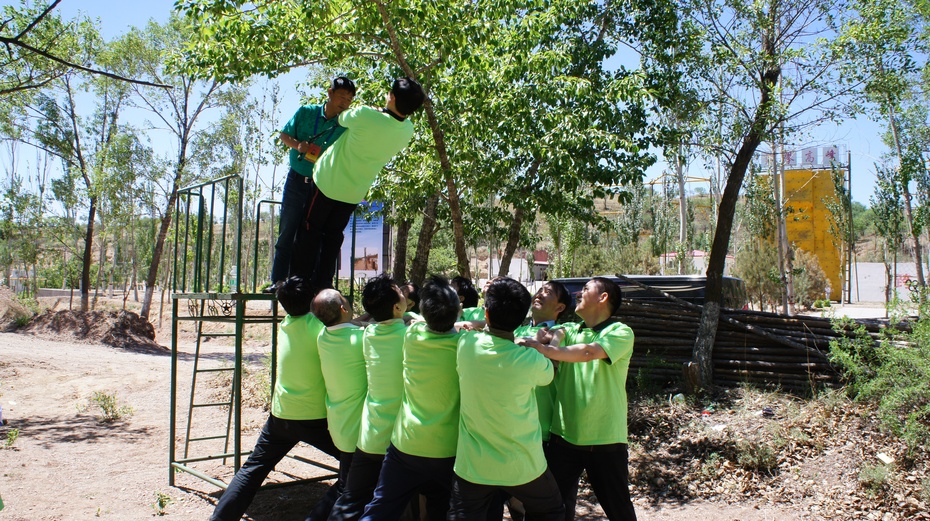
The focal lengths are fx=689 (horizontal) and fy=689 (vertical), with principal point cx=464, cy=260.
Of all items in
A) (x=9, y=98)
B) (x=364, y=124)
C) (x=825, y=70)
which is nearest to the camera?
(x=364, y=124)

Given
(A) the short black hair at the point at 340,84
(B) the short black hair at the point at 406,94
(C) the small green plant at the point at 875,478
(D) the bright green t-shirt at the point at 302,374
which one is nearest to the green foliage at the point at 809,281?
(C) the small green plant at the point at 875,478

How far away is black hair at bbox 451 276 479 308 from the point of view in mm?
5156

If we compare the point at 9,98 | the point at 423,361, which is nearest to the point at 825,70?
the point at 423,361

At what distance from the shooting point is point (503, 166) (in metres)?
7.51

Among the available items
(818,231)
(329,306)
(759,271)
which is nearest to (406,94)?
Answer: (329,306)

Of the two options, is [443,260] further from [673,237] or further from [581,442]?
A: [581,442]

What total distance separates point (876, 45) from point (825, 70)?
63 cm

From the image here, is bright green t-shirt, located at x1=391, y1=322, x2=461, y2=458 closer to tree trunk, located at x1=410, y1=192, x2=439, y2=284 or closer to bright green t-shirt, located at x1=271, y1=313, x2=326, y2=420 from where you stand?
bright green t-shirt, located at x1=271, y1=313, x2=326, y2=420

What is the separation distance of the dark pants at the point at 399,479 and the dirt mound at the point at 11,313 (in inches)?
741

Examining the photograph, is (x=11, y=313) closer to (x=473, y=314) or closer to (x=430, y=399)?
(x=473, y=314)

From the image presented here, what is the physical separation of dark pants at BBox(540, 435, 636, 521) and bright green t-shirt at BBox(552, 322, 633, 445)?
2.6 inches

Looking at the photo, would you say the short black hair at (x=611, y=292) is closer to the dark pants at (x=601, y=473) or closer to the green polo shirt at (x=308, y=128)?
the dark pants at (x=601, y=473)

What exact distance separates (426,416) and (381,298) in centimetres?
76

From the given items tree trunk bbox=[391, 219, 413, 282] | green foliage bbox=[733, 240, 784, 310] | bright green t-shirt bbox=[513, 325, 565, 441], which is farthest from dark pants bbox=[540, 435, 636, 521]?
green foliage bbox=[733, 240, 784, 310]
